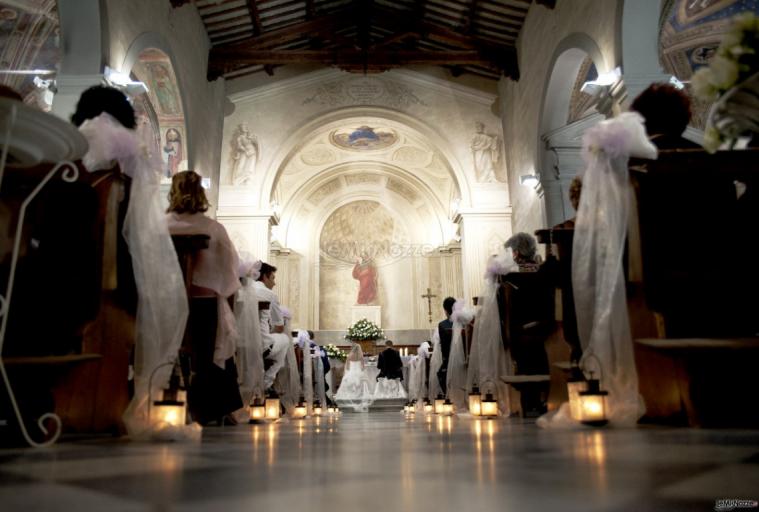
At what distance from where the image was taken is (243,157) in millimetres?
10688

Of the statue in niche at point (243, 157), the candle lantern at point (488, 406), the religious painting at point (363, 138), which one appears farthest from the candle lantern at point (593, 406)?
the religious painting at point (363, 138)

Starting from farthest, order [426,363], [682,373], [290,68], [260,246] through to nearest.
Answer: [290,68] → [260,246] → [426,363] → [682,373]

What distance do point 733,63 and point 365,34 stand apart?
30.0 feet

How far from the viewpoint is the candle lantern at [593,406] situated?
2.22m

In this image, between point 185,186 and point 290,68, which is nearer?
point 185,186

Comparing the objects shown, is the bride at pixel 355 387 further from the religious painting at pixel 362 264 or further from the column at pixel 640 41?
the religious painting at pixel 362 264

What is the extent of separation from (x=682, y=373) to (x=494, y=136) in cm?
938

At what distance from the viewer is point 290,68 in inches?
443

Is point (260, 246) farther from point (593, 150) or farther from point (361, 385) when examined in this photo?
point (593, 150)

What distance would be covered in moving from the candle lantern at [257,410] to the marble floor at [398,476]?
1872 millimetres

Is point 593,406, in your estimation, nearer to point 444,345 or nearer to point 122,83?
point 444,345

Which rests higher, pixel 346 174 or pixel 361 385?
pixel 346 174

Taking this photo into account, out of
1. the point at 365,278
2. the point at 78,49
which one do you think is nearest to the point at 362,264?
the point at 365,278

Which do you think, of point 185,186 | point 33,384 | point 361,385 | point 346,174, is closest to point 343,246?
point 346,174
